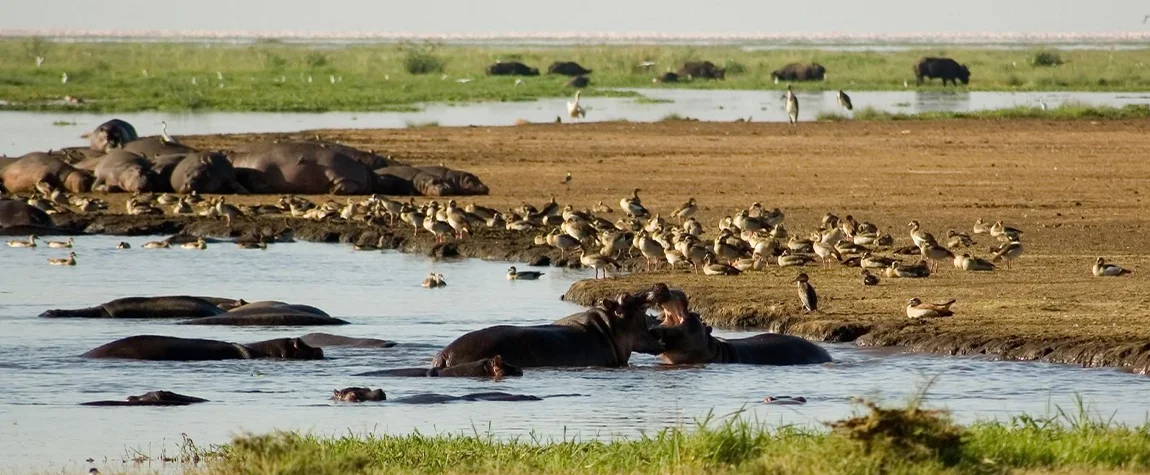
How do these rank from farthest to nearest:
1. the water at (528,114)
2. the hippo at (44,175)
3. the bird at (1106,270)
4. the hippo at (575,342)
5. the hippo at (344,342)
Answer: the water at (528,114) → the hippo at (44,175) → the bird at (1106,270) → the hippo at (344,342) → the hippo at (575,342)

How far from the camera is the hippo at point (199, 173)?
24.1 m

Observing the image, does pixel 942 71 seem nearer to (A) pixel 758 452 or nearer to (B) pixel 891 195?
(B) pixel 891 195

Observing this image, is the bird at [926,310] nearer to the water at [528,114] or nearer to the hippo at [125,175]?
the hippo at [125,175]

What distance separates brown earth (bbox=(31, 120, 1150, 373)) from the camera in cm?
1272

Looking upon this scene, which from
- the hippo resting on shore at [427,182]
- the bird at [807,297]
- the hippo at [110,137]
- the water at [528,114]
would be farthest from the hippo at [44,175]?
the bird at [807,297]

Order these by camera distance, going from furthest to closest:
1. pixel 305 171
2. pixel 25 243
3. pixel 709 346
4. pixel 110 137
Result: 1. pixel 110 137
2. pixel 305 171
3. pixel 25 243
4. pixel 709 346

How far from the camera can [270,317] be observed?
13703 millimetres

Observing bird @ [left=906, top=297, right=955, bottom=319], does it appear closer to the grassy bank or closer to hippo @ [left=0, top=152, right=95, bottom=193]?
hippo @ [left=0, top=152, right=95, bottom=193]

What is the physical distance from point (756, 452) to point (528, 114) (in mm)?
38227

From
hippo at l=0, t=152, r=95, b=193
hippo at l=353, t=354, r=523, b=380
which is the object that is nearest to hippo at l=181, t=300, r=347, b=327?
hippo at l=353, t=354, r=523, b=380

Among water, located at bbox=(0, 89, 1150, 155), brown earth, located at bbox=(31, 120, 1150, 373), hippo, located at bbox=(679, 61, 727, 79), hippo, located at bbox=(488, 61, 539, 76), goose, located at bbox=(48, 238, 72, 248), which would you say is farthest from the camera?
hippo, located at bbox=(488, 61, 539, 76)

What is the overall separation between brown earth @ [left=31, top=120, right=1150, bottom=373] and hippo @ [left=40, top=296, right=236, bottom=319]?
300cm

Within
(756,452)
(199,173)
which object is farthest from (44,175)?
(756,452)

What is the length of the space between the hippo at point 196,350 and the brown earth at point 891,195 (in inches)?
133
